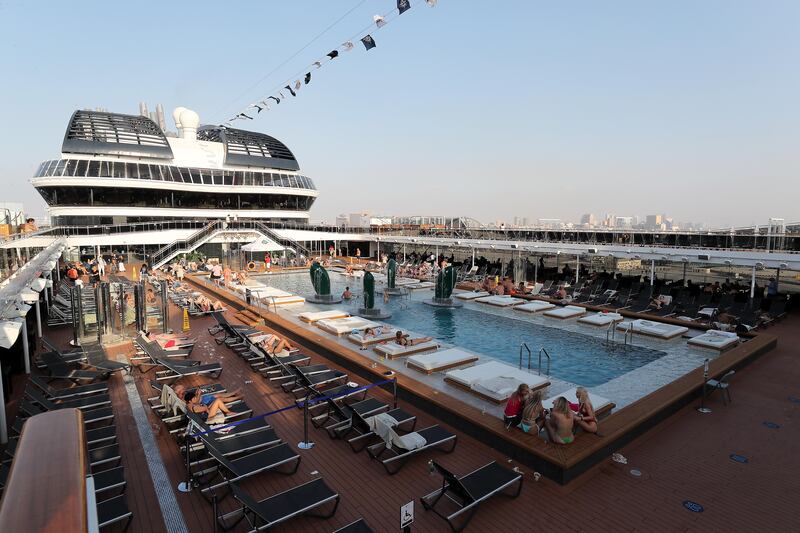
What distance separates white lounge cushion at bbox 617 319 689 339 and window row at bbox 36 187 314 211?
34.3m

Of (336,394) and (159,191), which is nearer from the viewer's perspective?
(336,394)

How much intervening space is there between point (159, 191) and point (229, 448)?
114 ft

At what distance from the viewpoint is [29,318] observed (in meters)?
11.8

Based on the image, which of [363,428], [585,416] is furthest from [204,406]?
[585,416]

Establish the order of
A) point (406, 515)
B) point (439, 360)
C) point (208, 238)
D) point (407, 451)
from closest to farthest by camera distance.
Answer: point (406, 515) → point (407, 451) → point (439, 360) → point (208, 238)

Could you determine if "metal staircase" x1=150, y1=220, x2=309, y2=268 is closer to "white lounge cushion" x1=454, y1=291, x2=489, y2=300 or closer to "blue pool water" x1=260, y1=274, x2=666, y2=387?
"white lounge cushion" x1=454, y1=291, x2=489, y2=300

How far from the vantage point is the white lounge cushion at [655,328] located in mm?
10734

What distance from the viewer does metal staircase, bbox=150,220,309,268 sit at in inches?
1115

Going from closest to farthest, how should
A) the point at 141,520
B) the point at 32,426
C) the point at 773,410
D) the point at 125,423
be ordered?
the point at 32,426 → the point at 141,520 → the point at 125,423 → the point at 773,410

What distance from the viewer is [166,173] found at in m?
34.8

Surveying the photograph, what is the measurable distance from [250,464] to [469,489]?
2.39 meters

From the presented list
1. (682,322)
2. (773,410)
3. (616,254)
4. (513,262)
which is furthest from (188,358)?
(513,262)

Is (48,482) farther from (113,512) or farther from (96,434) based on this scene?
(96,434)

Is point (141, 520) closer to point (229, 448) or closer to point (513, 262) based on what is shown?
point (229, 448)
